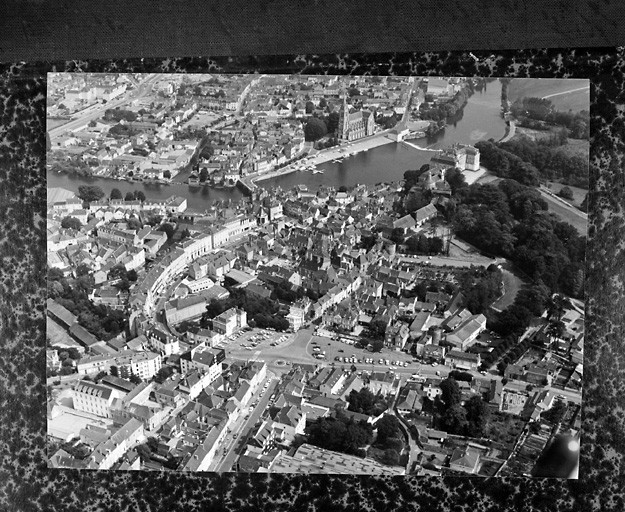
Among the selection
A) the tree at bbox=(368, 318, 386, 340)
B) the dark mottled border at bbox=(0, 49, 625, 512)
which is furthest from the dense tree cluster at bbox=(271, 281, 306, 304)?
the dark mottled border at bbox=(0, 49, 625, 512)

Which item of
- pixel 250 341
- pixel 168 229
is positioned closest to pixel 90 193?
pixel 168 229

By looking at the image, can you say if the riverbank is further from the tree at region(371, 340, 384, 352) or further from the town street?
the tree at region(371, 340, 384, 352)

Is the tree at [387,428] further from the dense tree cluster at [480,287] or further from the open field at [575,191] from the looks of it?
the open field at [575,191]

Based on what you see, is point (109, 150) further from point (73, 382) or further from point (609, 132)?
point (609, 132)

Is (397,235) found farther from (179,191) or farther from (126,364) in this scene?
(126,364)

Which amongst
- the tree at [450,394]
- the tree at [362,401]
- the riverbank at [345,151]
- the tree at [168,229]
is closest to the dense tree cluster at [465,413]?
the tree at [450,394]
